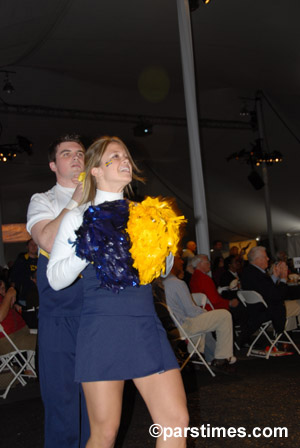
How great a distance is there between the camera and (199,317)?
5559 mm

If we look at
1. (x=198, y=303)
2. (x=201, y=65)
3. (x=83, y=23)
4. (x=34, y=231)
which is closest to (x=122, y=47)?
(x=83, y=23)

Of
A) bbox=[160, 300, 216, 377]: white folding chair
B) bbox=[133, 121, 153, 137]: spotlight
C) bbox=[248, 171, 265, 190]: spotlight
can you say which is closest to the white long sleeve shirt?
bbox=[160, 300, 216, 377]: white folding chair

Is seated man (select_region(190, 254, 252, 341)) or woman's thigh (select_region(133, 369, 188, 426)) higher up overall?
seated man (select_region(190, 254, 252, 341))

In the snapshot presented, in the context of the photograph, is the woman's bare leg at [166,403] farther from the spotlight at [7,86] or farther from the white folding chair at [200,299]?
the spotlight at [7,86]

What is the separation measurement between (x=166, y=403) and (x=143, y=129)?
543 inches

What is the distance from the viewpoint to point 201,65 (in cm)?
1120

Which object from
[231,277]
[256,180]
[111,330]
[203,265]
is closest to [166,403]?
[111,330]

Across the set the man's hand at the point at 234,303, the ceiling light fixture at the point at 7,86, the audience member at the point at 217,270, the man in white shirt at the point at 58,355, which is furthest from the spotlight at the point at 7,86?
the man in white shirt at the point at 58,355

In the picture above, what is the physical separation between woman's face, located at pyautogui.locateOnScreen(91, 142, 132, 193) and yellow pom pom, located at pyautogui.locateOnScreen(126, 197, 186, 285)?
11 centimetres

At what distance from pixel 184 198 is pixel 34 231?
1510cm

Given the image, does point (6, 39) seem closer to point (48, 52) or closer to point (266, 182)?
point (48, 52)

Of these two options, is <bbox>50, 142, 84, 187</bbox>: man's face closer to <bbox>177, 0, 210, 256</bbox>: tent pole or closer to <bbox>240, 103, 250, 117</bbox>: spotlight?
<bbox>177, 0, 210, 256</bbox>: tent pole

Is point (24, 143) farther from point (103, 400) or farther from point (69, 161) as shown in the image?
point (103, 400)

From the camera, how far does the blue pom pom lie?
183 centimetres
